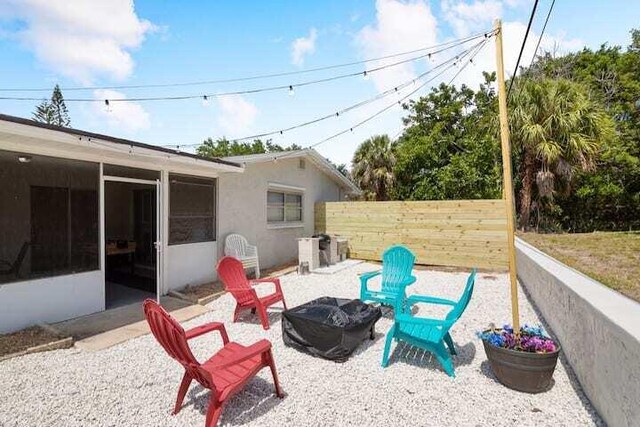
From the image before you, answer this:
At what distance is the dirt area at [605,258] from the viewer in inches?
196

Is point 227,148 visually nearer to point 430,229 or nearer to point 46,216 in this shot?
point 430,229

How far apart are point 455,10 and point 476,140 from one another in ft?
34.0

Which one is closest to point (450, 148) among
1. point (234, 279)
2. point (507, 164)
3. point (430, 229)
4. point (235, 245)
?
point (430, 229)

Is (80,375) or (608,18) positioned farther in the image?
(608,18)

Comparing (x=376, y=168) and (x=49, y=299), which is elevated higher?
(x=376, y=168)

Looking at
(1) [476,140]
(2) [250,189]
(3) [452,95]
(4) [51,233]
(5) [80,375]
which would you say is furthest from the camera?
(3) [452,95]

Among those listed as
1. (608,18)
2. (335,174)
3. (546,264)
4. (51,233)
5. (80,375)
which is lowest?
(80,375)

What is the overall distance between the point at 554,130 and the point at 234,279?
38.0 ft

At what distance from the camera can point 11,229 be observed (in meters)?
4.48

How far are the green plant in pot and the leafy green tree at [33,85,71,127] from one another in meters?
39.9

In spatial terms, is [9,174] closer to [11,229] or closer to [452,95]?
[11,229]

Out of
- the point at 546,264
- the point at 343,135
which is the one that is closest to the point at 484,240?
the point at 546,264

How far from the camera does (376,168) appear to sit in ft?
61.8

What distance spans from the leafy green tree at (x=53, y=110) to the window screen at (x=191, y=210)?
33.5m
